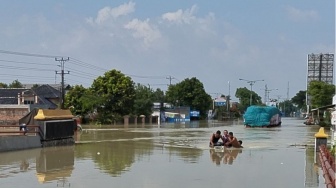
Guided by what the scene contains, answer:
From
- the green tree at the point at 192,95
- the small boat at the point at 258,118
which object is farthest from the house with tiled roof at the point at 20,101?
the green tree at the point at 192,95

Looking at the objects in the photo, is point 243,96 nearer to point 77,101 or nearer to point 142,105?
point 142,105

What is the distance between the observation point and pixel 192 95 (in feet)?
369

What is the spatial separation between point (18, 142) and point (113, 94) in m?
52.9

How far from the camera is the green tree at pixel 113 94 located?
75750 mm

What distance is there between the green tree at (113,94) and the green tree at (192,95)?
1331 inches

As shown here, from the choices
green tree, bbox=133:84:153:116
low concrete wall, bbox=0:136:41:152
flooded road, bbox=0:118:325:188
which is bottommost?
flooded road, bbox=0:118:325:188

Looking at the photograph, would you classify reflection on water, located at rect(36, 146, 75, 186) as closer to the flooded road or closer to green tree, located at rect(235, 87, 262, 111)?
the flooded road

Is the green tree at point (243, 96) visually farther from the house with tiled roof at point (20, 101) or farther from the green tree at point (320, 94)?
the green tree at point (320, 94)

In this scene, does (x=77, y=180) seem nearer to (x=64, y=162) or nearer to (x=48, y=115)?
(x=64, y=162)

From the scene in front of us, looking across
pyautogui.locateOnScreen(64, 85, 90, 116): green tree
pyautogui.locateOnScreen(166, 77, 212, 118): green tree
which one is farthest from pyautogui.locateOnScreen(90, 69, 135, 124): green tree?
pyautogui.locateOnScreen(166, 77, 212, 118): green tree

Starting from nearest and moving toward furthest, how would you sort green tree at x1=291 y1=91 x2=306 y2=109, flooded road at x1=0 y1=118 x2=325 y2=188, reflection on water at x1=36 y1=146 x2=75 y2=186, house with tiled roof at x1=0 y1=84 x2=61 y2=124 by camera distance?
1. flooded road at x1=0 y1=118 x2=325 y2=188
2. reflection on water at x1=36 y1=146 x2=75 y2=186
3. house with tiled roof at x1=0 y1=84 x2=61 y2=124
4. green tree at x1=291 y1=91 x2=306 y2=109

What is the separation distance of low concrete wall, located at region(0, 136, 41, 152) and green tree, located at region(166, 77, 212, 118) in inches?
3376

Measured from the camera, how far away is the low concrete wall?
881 inches

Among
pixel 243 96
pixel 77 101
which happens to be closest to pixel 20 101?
pixel 77 101
